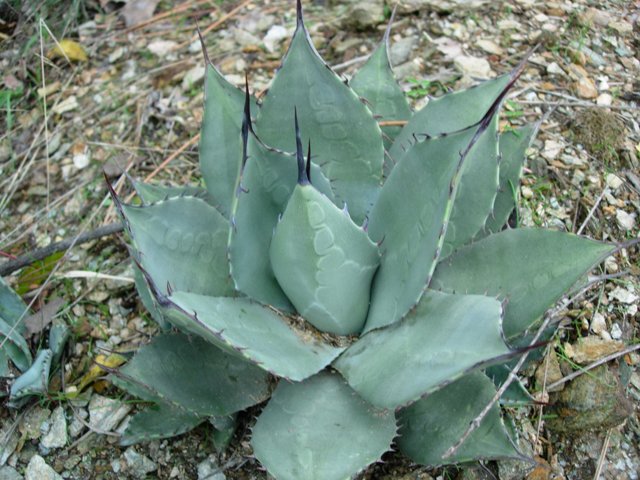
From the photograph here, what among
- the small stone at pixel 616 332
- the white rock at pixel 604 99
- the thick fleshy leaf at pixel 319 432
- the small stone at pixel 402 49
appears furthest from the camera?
the small stone at pixel 402 49

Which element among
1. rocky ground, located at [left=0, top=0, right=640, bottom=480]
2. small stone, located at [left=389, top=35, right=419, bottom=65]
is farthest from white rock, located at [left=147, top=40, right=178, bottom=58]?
small stone, located at [left=389, top=35, right=419, bottom=65]

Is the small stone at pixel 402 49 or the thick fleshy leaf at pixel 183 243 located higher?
the thick fleshy leaf at pixel 183 243

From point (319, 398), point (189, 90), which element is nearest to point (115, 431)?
point (319, 398)

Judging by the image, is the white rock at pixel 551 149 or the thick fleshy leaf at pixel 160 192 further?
the white rock at pixel 551 149

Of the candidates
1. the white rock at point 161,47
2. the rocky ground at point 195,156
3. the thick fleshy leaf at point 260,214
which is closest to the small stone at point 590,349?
the rocky ground at point 195,156

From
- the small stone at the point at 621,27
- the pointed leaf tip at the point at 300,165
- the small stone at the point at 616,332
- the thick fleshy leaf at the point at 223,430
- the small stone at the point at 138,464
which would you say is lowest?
the small stone at the point at 616,332

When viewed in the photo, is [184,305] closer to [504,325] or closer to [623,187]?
[504,325]

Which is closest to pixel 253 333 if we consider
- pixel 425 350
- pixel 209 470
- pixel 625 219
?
pixel 425 350

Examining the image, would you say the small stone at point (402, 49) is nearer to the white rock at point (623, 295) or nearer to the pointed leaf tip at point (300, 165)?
the white rock at point (623, 295)

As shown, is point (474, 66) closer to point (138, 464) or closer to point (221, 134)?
point (221, 134)
